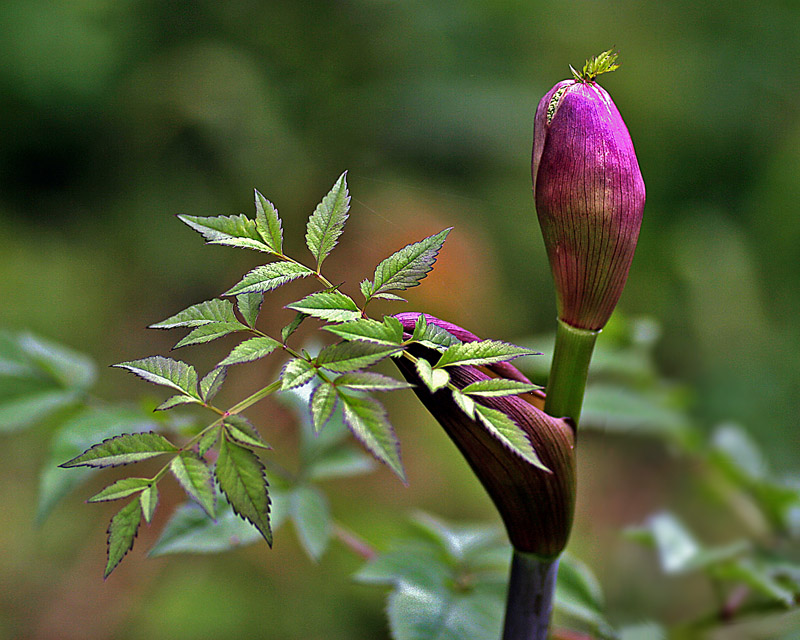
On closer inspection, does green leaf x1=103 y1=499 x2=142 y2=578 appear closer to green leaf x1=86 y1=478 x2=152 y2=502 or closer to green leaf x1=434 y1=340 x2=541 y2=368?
green leaf x1=86 y1=478 x2=152 y2=502

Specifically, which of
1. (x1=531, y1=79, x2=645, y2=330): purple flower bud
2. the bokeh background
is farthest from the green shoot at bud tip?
the bokeh background

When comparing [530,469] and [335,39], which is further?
[335,39]

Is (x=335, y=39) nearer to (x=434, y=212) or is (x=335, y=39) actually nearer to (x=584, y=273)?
(x=434, y=212)

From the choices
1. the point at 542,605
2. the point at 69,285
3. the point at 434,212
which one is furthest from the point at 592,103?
the point at 69,285

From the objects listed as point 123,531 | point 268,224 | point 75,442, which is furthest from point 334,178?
point 123,531

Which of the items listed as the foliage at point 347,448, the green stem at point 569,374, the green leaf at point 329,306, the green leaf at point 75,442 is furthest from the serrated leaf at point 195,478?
the green leaf at point 75,442

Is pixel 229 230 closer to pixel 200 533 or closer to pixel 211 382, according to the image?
pixel 211 382

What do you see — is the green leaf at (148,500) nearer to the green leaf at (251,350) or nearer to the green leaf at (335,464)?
the green leaf at (251,350)
